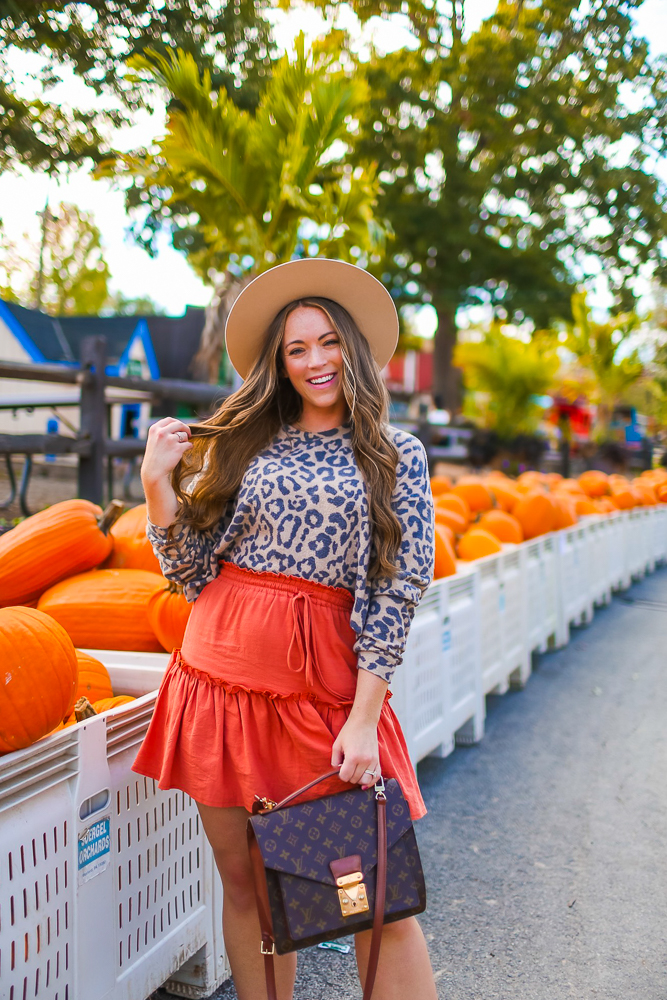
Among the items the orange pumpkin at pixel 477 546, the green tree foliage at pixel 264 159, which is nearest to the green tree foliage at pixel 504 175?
the green tree foliage at pixel 264 159

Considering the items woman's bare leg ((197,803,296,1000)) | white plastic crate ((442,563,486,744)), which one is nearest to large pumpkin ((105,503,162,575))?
white plastic crate ((442,563,486,744))

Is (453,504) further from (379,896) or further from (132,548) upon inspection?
(379,896)

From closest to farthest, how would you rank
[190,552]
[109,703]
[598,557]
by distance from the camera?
[190,552] → [109,703] → [598,557]

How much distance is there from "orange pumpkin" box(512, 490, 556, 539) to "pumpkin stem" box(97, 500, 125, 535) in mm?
3993

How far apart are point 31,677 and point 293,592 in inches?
26.5

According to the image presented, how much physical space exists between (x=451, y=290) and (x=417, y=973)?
18694mm

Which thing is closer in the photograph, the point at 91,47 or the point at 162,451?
the point at 162,451

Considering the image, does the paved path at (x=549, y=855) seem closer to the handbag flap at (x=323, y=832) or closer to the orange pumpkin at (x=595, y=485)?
the handbag flap at (x=323, y=832)

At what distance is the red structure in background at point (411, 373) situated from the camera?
150 ft

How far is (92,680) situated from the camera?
7.85 ft

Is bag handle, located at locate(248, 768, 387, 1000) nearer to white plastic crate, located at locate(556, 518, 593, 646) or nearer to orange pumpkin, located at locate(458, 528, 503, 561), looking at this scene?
orange pumpkin, located at locate(458, 528, 503, 561)

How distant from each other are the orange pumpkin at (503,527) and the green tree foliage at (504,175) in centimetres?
767

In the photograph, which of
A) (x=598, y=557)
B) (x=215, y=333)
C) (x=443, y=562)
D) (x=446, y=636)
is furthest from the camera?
(x=215, y=333)

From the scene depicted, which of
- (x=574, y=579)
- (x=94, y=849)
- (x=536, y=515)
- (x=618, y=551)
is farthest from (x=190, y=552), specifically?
(x=618, y=551)
